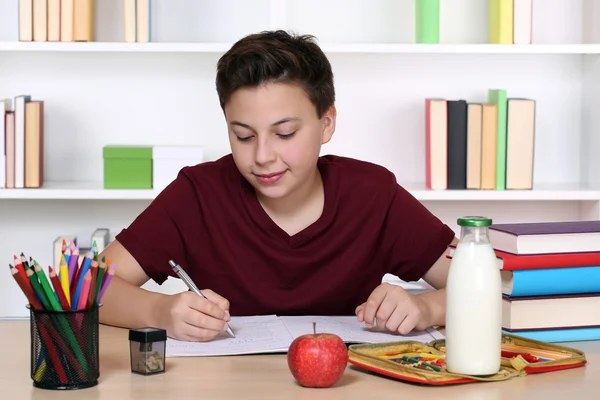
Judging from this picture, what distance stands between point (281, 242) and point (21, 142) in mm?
1313

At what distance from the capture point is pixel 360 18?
9.87 ft

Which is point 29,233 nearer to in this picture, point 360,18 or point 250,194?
point 360,18

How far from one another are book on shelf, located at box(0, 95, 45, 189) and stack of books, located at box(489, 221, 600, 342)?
1747 mm

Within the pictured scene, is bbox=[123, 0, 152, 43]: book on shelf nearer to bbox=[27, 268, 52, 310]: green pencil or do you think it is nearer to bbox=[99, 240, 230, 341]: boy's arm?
bbox=[99, 240, 230, 341]: boy's arm

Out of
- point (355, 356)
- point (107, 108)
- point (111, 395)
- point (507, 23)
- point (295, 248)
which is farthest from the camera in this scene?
point (107, 108)

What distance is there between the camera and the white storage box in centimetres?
283

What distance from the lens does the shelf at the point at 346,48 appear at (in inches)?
109

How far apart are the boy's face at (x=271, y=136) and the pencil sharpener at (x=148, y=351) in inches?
18.7

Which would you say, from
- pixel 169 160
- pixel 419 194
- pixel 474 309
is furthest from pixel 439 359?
pixel 169 160

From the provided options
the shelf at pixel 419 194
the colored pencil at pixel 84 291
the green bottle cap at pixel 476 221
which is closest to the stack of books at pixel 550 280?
the green bottle cap at pixel 476 221

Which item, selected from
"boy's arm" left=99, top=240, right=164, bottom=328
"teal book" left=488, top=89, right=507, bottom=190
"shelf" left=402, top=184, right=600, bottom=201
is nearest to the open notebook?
"boy's arm" left=99, top=240, right=164, bottom=328

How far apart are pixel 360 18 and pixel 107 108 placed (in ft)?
2.79

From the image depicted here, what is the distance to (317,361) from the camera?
3.75ft

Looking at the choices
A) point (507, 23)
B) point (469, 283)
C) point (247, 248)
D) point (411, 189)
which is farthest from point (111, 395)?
point (507, 23)
